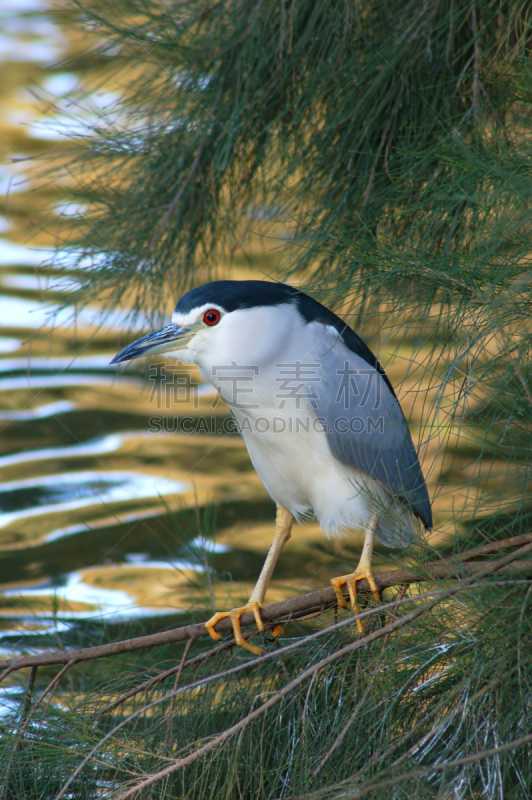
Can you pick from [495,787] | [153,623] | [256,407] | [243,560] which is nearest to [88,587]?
[153,623]

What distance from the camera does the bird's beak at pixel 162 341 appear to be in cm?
120

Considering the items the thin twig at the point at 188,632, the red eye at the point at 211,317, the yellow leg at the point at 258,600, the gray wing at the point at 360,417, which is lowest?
the yellow leg at the point at 258,600

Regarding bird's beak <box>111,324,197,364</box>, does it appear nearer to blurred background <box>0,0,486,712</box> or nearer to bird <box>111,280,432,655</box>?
bird <box>111,280,432,655</box>

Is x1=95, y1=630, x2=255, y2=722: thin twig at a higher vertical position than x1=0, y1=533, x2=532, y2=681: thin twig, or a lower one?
lower

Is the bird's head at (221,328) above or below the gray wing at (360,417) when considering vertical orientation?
above

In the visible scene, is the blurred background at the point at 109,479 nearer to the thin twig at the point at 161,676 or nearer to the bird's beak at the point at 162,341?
the bird's beak at the point at 162,341

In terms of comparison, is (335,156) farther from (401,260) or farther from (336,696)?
(336,696)

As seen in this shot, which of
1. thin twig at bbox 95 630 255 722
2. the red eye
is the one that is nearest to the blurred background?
the red eye

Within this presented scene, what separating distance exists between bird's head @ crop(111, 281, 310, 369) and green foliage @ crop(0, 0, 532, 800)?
0.08 metres

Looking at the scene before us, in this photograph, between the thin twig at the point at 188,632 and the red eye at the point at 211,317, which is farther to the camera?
the red eye at the point at 211,317

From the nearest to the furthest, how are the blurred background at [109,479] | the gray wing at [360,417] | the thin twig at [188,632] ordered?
1. the thin twig at [188,632]
2. the gray wing at [360,417]
3. the blurred background at [109,479]

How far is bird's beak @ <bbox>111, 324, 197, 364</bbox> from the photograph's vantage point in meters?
1.20

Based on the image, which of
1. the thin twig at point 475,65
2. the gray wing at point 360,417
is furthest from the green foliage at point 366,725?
the thin twig at point 475,65

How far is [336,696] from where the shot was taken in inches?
37.2
